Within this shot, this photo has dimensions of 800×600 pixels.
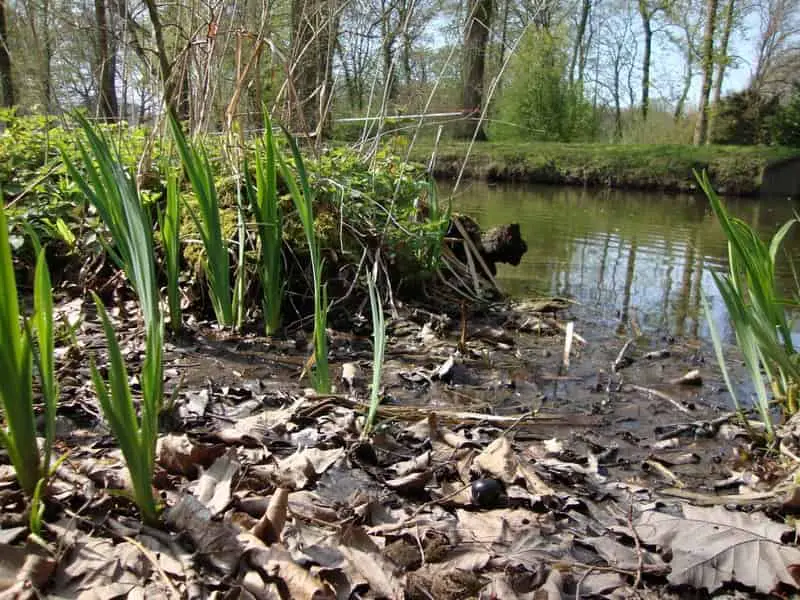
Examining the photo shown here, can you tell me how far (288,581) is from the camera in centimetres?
90

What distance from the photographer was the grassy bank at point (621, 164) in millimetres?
12031

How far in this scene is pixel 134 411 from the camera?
91 cm

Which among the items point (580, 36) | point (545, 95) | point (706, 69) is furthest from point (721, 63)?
point (580, 36)

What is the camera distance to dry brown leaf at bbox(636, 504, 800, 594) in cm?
99

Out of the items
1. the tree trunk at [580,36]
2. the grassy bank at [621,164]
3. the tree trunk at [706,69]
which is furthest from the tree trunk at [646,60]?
the grassy bank at [621,164]

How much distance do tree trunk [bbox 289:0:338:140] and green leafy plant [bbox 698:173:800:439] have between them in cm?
137

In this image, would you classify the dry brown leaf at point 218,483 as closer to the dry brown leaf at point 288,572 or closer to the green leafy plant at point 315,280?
the dry brown leaf at point 288,572

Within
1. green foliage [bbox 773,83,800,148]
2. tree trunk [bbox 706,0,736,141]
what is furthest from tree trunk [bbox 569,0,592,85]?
green foliage [bbox 773,83,800,148]

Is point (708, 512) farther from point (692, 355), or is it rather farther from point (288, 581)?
point (692, 355)

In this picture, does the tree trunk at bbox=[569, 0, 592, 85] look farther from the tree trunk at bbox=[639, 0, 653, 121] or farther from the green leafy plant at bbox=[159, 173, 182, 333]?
the green leafy plant at bbox=[159, 173, 182, 333]

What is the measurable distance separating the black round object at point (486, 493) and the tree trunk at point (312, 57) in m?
1.48

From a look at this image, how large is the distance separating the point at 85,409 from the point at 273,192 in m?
0.88

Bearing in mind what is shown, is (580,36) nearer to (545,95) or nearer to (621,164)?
(545,95)

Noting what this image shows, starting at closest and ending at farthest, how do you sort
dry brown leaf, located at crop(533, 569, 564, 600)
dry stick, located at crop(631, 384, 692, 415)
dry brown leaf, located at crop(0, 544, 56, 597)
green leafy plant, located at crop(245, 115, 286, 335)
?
dry brown leaf, located at crop(0, 544, 56, 597) → dry brown leaf, located at crop(533, 569, 564, 600) → dry stick, located at crop(631, 384, 692, 415) → green leafy plant, located at crop(245, 115, 286, 335)
